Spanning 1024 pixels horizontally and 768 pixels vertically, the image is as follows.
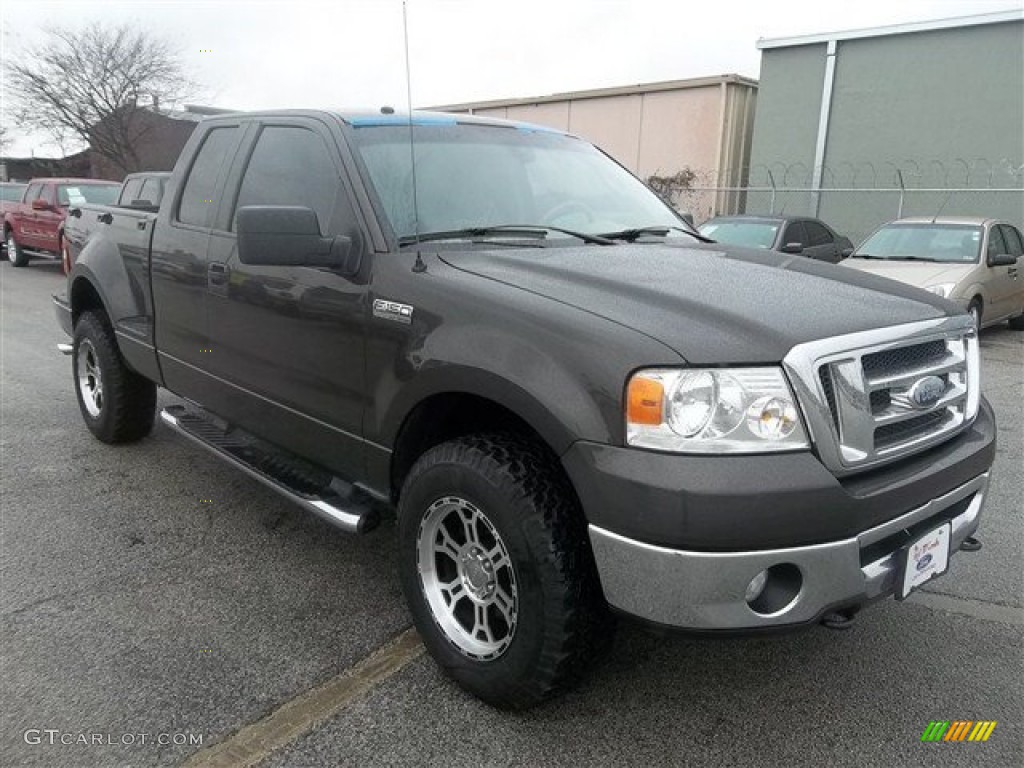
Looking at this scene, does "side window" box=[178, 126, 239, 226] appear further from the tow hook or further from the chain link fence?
the chain link fence

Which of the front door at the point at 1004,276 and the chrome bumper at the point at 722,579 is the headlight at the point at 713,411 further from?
the front door at the point at 1004,276

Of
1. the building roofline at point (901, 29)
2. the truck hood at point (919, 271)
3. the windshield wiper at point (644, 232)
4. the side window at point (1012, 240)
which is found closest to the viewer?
the windshield wiper at point (644, 232)

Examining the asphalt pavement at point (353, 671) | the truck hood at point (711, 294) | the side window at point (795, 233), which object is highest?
the truck hood at point (711, 294)

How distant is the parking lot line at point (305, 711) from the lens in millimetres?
2340

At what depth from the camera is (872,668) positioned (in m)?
2.83

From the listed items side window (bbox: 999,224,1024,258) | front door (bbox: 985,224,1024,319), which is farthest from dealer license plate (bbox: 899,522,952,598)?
side window (bbox: 999,224,1024,258)

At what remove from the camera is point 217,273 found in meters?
3.64

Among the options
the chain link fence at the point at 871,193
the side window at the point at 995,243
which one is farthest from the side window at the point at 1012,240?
the chain link fence at the point at 871,193

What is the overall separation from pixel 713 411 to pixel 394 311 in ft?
3.83

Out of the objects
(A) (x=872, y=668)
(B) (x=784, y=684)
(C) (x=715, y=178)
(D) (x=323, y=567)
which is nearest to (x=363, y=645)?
(D) (x=323, y=567)

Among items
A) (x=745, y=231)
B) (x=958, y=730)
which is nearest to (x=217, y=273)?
(x=958, y=730)

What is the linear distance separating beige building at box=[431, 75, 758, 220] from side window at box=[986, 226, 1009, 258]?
9.00 m

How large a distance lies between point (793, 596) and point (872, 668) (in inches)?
40.7

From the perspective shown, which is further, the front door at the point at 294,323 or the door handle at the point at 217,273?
the door handle at the point at 217,273
